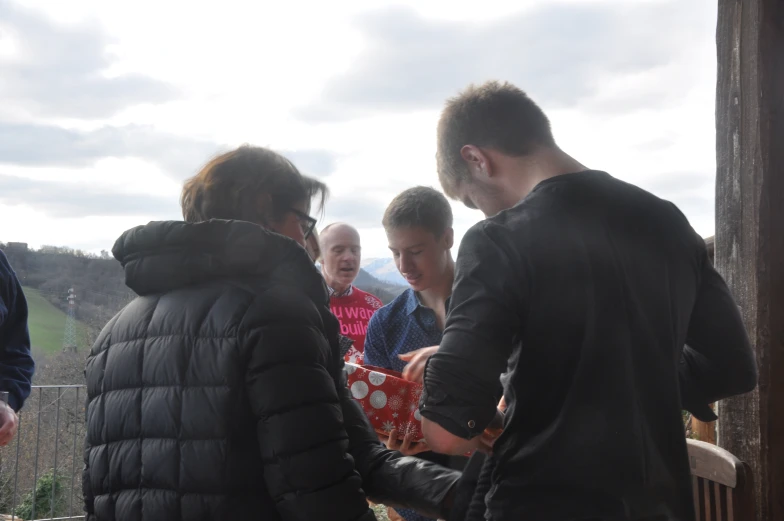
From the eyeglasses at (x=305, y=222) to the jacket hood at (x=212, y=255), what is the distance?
0.17m

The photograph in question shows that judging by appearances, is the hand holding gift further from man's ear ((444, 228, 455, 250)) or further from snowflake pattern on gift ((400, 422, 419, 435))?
man's ear ((444, 228, 455, 250))

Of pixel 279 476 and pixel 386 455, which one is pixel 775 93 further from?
pixel 279 476

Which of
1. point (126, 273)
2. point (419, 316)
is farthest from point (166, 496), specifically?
point (419, 316)

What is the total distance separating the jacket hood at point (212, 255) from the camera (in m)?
1.26

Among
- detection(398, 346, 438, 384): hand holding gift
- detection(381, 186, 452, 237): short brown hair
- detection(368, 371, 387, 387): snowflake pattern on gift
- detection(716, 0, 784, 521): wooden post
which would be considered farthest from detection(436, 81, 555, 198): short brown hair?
detection(716, 0, 784, 521): wooden post

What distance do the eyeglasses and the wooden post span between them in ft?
5.21

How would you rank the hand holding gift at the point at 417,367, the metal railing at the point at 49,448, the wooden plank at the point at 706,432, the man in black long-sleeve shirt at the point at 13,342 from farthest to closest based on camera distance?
the metal railing at the point at 49,448
the wooden plank at the point at 706,432
the man in black long-sleeve shirt at the point at 13,342
the hand holding gift at the point at 417,367

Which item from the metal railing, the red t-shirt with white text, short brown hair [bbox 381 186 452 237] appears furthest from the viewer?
the metal railing

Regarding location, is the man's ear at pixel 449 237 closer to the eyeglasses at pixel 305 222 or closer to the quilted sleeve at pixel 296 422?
the eyeglasses at pixel 305 222

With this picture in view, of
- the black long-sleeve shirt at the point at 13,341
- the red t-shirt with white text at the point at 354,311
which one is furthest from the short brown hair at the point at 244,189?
the red t-shirt with white text at the point at 354,311

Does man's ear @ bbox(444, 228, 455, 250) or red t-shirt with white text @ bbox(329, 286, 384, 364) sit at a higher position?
man's ear @ bbox(444, 228, 455, 250)

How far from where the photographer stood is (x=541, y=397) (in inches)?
43.4

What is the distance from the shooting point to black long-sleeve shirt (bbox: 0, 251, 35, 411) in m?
2.59

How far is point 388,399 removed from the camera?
175cm
